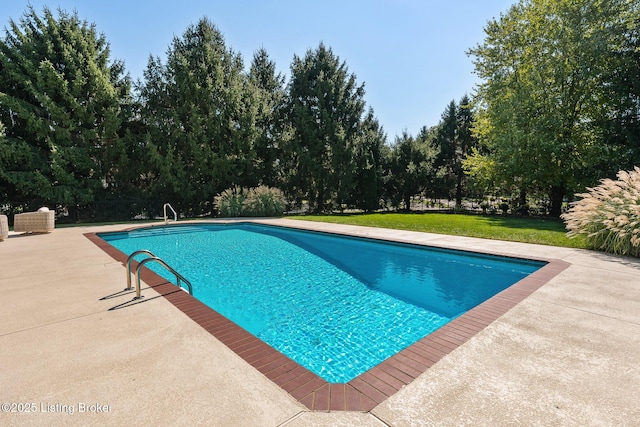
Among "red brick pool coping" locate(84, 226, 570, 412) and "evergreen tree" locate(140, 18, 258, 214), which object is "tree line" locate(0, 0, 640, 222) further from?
"red brick pool coping" locate(84, 226, 570, 412)

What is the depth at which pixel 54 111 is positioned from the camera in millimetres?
14375

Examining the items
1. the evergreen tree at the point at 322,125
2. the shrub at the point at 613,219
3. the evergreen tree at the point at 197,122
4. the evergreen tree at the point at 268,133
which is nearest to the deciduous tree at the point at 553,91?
the shrub at the point at 613,219

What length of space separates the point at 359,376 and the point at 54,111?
1839cm

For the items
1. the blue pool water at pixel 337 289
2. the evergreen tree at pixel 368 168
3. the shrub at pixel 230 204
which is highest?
the evergreen tree at pixel 368 168

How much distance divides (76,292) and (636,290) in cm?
820

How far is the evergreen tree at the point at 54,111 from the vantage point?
14180 millimetres

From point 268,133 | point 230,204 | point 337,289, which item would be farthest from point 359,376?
point 268,133

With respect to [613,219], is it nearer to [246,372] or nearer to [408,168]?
[246,372]

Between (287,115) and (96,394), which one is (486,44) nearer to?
(287,115)

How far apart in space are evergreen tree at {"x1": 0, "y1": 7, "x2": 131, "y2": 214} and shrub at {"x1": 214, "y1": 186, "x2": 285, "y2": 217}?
6.11m

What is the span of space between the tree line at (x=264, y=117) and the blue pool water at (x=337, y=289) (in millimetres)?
8354

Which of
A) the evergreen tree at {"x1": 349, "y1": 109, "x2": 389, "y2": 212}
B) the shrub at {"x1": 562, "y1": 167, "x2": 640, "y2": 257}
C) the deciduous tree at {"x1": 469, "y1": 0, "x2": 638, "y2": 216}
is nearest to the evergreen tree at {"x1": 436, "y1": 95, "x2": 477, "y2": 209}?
the evergreen tree at {"x1": 349, "y1": 109, "x2": 389, "y2": 212}

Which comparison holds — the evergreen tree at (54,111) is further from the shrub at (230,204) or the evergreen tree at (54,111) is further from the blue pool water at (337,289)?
the blue pool water at (337,289)

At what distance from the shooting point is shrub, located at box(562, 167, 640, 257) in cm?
680
